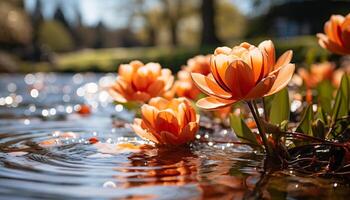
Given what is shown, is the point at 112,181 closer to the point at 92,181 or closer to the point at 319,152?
the point at 92,181

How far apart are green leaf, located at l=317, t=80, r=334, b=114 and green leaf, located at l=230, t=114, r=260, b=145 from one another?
0.67 m

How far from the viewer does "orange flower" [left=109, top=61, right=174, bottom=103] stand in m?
2.31

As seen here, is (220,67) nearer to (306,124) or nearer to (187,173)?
(187,173)

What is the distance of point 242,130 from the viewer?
1892 mm

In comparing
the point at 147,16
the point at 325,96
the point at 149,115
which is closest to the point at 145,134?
the point at 149,115

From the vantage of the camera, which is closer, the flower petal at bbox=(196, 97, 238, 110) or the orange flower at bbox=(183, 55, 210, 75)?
the flower petal at bbox=(196, 97, 238, 110)

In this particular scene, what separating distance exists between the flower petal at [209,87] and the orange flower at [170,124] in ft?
0.90

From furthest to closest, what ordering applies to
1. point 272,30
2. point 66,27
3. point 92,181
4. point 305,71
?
point 66,27, point 272,30, point 305,71, point 92,181

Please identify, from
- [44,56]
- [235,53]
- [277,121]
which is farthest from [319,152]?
[44,56]

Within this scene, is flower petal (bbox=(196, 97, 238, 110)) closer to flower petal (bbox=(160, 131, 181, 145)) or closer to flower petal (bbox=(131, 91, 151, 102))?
flower petal (bbox=(160, 131, 181, 145))

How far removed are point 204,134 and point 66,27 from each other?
50.1 metres

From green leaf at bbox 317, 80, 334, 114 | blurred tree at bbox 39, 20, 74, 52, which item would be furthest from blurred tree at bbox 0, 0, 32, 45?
green leaf at bbox 317, 80, 334, 114

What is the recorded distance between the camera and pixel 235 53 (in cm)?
160

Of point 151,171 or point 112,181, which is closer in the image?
point 112,181
